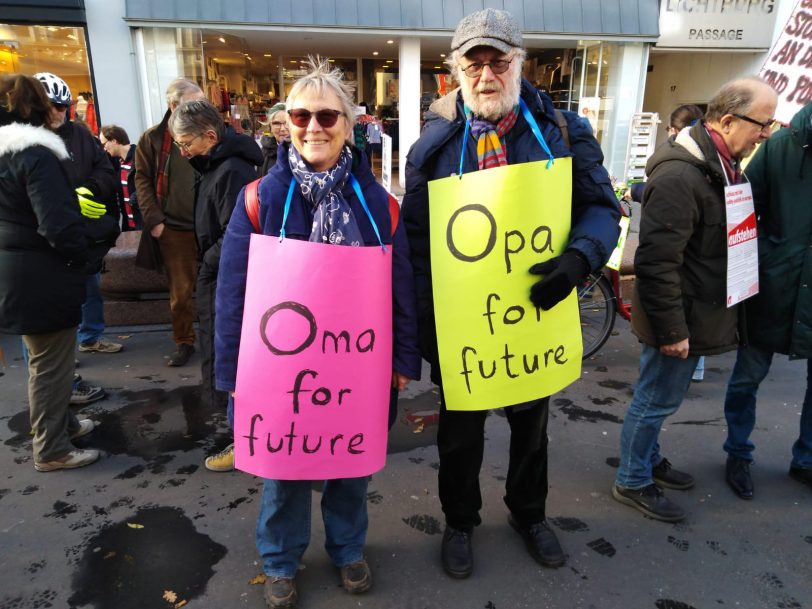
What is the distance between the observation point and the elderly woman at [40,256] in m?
2.79

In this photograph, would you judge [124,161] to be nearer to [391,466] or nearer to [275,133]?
[275,133]

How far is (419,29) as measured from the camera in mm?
10320

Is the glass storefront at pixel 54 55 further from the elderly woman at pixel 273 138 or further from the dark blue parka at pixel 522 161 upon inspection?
the dark blue parka at pixel 522 161

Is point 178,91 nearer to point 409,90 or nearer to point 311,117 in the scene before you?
point 311,117

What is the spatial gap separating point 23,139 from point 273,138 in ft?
5.30

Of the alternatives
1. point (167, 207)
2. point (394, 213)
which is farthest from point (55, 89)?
point (394, 213)

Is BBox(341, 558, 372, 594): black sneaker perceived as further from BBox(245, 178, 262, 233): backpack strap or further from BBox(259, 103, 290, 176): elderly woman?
BBox(259, 103, 290, 176): elderly woman

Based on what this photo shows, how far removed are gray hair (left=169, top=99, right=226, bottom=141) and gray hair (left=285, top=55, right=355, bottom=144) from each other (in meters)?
1.16

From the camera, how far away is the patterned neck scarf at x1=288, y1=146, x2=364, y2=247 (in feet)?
6.31

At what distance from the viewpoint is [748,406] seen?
3002 millimetres

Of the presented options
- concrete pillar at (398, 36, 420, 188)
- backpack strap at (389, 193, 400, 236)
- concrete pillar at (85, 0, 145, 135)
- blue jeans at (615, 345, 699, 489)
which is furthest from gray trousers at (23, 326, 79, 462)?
concrete pillar at (398, 36, 420, 188)

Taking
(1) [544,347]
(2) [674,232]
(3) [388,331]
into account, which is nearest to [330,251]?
(3) [388,331]

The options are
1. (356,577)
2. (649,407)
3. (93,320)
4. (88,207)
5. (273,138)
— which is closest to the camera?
(356,577)

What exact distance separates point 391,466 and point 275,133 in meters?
2.62
